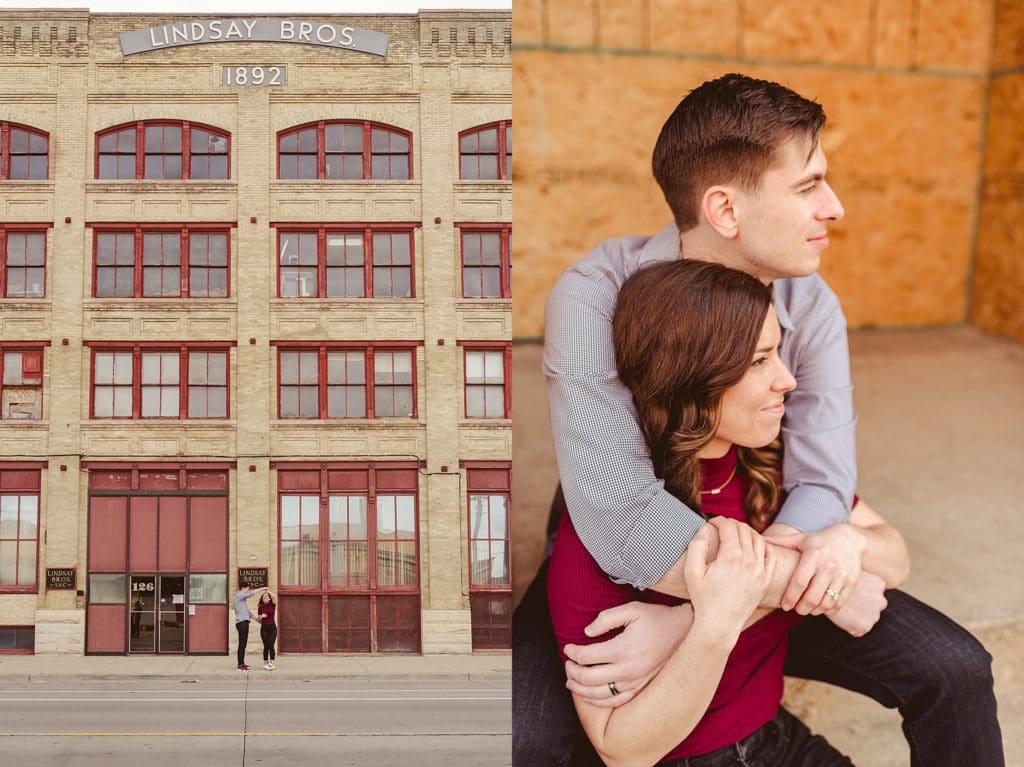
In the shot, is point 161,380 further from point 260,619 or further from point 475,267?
point 475,267

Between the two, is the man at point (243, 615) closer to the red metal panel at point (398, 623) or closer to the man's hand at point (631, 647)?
the red metal panel at point (398, 623)

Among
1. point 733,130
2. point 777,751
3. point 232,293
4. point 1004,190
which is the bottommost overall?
point 777,751

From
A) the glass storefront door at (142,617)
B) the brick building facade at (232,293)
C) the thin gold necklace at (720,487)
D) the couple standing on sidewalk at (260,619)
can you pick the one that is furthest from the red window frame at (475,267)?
the glass storefront door at (142,617)

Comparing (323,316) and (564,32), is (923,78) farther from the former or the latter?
(323,316)

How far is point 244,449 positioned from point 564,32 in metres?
2.62

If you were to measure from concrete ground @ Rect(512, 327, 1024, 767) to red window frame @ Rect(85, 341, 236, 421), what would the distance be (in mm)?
1154

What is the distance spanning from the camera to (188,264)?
1569mm

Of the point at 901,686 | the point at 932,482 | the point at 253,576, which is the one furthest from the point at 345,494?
the point at 932,482

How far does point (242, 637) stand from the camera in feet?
5.32

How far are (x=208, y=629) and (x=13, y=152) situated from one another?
82cm

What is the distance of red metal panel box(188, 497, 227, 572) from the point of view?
61.8 inches

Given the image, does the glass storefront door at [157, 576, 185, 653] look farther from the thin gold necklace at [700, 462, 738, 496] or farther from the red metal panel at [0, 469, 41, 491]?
the thin gold necklace at [700, 462, 738, 496]

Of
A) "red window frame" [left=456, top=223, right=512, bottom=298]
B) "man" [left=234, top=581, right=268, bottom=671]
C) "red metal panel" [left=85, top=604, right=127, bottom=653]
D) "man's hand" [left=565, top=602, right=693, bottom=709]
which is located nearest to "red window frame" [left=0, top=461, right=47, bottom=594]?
"red metal panel" [left=85, top=604, right=127, bottom=653]

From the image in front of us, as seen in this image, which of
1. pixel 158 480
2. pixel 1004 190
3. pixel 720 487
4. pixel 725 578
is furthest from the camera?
pixel 1004 190
